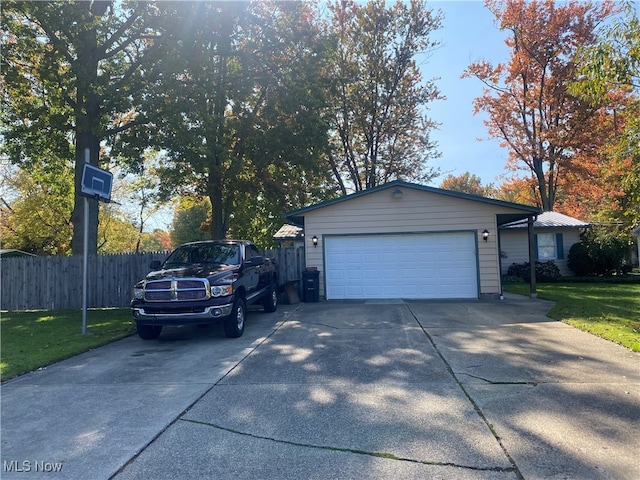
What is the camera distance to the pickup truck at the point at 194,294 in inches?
296

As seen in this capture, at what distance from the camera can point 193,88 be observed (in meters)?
13.6

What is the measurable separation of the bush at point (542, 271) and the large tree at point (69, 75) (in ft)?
61.9

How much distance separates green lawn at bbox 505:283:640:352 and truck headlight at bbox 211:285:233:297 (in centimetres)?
705

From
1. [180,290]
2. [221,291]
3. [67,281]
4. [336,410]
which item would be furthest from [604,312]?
[67,281]

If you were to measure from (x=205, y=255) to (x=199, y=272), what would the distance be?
4.43ft

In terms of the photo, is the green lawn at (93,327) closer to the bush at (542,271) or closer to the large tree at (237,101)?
the bush at (542,271)

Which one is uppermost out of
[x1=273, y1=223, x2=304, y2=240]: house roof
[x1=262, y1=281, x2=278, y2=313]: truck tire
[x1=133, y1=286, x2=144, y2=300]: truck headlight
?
[x1=273, y1=223, x2=304, y2=240]: house roof

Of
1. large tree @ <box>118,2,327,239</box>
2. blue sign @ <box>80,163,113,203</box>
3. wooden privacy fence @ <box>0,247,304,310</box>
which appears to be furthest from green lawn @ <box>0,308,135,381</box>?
large tree @ <box>118,2,327,239</box>

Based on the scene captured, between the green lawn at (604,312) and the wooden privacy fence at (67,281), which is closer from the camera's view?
the green lawn at (604,312)

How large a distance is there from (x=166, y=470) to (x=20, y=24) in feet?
50.5

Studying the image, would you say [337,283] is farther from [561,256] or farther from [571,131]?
[571,131]

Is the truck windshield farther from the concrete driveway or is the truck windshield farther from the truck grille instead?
the concrete driveway

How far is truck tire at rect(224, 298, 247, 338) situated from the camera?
26.0 ft

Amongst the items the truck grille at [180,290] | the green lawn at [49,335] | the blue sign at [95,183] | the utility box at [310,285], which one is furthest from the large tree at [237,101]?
the truck grille at [180,290]
